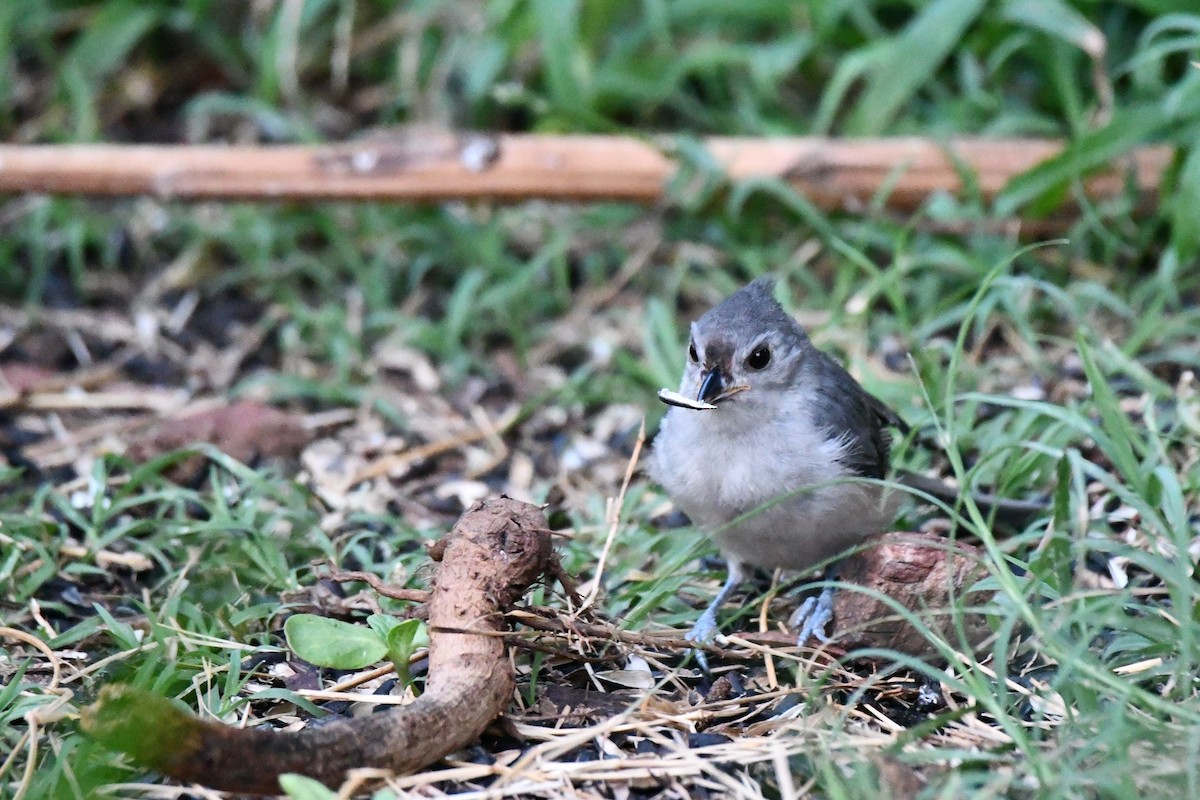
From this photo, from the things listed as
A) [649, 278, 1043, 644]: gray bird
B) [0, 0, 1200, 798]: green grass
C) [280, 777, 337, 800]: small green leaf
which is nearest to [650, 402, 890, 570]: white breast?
[649, 278, 1043, 644]: gray bird

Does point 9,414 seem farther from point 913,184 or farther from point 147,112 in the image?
point 913,184

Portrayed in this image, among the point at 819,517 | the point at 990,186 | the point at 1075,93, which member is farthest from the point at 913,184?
the point at 819,517

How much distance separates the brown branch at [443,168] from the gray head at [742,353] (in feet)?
5.86

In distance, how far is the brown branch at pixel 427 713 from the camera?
2510 millimetres

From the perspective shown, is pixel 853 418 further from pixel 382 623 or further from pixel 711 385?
pixel 382 623

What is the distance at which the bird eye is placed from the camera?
3.77 meters

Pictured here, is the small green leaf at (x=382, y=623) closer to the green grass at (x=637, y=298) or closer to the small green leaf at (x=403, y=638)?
the small green leaf at (x=403, y=638)

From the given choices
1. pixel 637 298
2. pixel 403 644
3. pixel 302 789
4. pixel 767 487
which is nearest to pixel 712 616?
pixel 767 487

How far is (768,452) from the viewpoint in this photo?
3656mm

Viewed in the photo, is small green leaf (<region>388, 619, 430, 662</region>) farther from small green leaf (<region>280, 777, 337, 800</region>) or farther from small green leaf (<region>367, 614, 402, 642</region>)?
small green leaf (<region>280, 777, 337, 800</region>)

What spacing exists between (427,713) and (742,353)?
1.44m

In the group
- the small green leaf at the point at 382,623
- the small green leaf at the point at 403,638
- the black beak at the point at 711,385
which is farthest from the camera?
the black beak at the point at 711,385

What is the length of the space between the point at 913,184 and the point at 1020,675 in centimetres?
266

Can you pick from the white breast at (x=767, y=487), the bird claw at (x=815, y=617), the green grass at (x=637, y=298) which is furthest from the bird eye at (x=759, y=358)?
the bird claw at (x=815, y=617)
